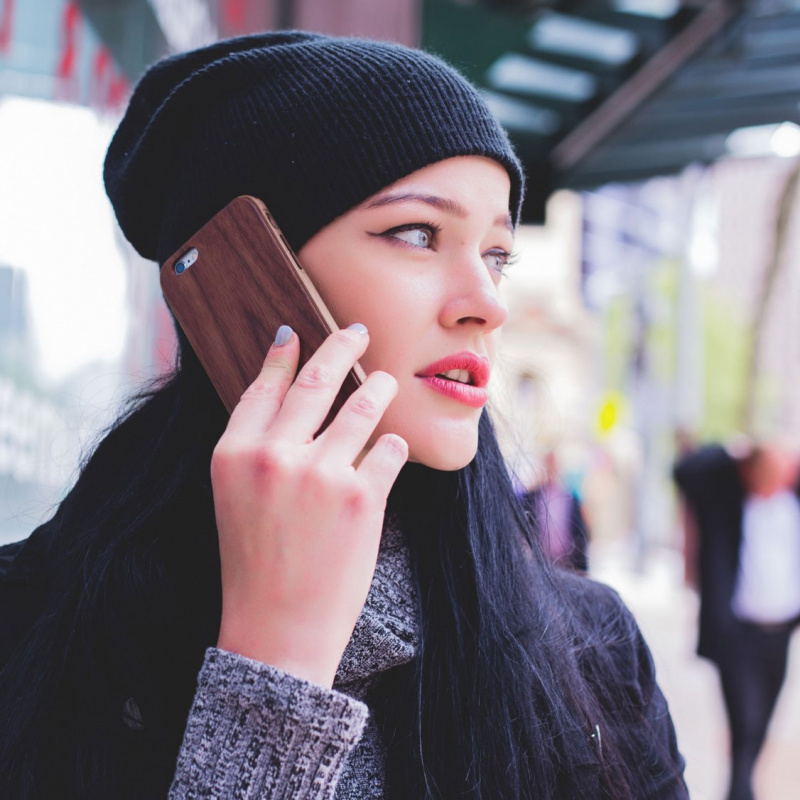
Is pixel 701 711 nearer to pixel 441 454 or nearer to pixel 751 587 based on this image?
pixel 751 587

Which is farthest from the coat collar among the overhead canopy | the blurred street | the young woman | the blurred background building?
the overhead canopy

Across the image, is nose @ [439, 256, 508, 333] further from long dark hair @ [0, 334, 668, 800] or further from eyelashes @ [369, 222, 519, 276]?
long dark hair @ [0, 334, 668, 800]

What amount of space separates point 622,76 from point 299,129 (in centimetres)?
439

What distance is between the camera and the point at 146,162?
163 cm

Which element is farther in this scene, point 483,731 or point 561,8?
point 561,8

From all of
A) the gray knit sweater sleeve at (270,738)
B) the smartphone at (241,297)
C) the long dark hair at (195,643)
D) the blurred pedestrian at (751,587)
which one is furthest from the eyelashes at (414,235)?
the blurred pedestrian at (751,587)

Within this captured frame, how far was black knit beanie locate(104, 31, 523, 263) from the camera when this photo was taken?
1.45m

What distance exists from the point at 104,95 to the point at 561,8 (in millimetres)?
2437

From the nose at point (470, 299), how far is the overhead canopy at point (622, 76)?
132 inches

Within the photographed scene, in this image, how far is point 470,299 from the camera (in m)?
1.38

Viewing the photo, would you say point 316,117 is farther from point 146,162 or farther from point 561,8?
point 561,8

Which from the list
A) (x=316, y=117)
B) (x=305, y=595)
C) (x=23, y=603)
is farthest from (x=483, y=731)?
(x=316, y=117)

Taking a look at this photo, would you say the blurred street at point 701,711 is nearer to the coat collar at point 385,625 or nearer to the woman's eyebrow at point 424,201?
the coat collar at point 385,625

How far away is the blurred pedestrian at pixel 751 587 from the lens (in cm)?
456
